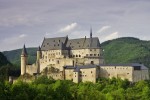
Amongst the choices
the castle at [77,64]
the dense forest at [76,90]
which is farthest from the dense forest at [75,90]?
the castle at [77,64]

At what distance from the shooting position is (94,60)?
97.1 metres

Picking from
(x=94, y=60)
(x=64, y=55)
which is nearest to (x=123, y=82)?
(x=94, y=60)

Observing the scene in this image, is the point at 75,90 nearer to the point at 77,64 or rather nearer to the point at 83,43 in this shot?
the point at 77,64

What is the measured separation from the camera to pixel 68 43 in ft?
339

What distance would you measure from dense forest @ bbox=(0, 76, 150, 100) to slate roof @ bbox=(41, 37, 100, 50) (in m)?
11.7

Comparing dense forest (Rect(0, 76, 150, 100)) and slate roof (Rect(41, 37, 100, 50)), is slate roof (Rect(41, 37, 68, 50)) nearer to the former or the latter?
slate roof (Rect(41, 37, 100, 50))

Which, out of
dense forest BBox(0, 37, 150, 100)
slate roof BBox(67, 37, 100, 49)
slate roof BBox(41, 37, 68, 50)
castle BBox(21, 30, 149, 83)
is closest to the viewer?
dense forest BBox(0, 37, 150, 100)

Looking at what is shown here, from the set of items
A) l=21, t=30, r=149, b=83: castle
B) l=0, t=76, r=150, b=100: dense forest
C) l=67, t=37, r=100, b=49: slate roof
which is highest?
l=67, t=37, r=100, b=49: slate roof

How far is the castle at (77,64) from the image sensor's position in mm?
89312

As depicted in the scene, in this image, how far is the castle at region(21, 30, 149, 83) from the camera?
89312 millimetres

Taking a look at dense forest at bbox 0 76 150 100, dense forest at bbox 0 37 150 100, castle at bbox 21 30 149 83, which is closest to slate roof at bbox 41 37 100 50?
castle at bbox 21 30 149 83

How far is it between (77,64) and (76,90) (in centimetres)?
1630

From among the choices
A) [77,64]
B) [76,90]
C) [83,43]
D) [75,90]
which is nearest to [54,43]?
[83,43]

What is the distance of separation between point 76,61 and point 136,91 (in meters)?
17.4
